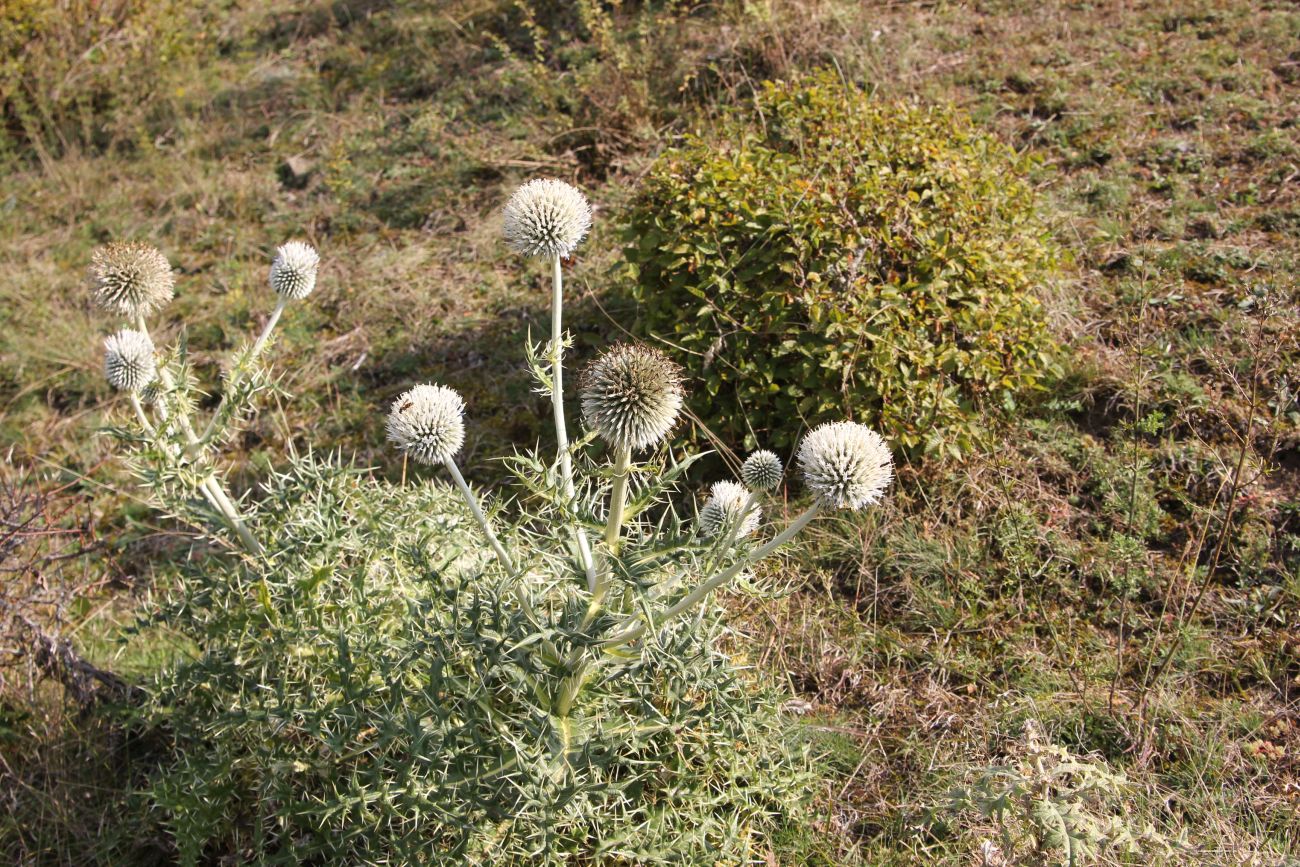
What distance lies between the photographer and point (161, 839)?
3.25 metres

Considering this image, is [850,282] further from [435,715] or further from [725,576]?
[435,715]

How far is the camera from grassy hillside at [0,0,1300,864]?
10.8 feet

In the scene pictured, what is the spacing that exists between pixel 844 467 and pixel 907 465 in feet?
6.54

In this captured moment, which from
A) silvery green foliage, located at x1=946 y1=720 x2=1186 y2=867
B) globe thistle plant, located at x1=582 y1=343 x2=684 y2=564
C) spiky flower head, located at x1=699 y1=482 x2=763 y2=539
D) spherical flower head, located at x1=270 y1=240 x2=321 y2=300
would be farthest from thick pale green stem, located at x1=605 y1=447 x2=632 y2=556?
spherical flower head, located at x1=270 y1=240 x2=321 y2=300

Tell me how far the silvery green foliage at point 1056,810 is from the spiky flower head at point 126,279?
3041mm

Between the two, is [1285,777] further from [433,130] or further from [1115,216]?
[433,130]

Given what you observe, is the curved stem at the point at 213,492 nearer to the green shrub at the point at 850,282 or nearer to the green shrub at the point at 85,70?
the green shrub at the point at 850,282

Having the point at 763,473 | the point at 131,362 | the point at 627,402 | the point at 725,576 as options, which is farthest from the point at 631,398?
the point at 131,362

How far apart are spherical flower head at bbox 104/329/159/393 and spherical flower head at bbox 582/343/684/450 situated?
155 centimetres

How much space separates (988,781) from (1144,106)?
4.77 m

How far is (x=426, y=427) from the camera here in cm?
258

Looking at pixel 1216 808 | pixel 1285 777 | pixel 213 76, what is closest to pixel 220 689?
pixel 1216 808

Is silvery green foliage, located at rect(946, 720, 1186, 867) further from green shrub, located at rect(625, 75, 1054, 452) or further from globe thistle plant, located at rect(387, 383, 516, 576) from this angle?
green shrub, located at rect(625, 75, 1054, 452)

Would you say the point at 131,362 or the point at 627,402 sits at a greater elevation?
the point at 627,402
